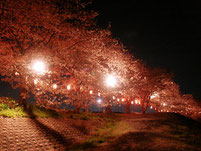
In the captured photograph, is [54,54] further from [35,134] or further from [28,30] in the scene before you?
[35,134]

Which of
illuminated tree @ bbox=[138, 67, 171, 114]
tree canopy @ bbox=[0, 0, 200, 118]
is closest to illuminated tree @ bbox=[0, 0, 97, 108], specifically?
tree canopy @ bbox=[0, 0, 200, 118]

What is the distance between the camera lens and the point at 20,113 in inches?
500

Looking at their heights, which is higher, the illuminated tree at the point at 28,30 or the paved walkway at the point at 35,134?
the illuminated tree at the point at 28,30

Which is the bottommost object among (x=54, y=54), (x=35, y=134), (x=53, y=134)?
(x=53, y=134)

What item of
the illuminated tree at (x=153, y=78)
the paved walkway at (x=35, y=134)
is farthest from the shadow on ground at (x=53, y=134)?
the illuminated tree at (x=153, y=78)

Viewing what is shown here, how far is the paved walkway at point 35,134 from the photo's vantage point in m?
9.06

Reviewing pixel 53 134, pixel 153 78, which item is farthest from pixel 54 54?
pixel 153 78

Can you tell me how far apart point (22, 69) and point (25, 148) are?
5016 millimetres

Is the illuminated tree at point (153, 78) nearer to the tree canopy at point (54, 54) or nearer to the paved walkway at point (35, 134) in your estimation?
the tree canopy at point (54, 54)

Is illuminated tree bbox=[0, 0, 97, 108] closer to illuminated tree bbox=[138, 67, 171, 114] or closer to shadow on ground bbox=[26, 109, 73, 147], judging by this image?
shadow on ground bbox=[26, 109, 73, 147]


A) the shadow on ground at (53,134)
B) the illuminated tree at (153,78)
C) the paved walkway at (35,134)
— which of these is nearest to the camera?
the paved walkway at (35,134)

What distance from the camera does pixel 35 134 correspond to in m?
10.6

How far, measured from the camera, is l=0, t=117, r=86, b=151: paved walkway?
9062 millimetres

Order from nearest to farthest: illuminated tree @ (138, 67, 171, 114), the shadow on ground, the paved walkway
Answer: the paved walkway
the shadow on ground
illuminated tree @ (138, 67, 171, 114)
